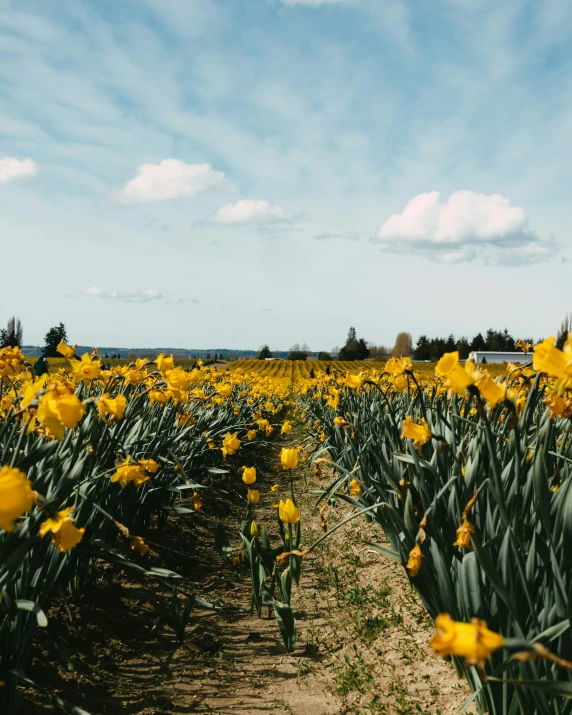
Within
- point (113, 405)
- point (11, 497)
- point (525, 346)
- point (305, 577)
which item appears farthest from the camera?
point (305, 577)

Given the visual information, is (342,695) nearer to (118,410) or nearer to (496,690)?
(496,690)

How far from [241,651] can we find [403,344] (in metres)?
99.6

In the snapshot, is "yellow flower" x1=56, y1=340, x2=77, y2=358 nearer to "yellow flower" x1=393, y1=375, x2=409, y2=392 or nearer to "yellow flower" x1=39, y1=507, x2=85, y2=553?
"yellow flower" x1=393, y1=375, x2=409, y2=392

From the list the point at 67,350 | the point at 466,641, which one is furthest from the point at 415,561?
the point at 67,350

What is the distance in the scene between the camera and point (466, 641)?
0.79 metres

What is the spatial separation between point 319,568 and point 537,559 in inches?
88.8

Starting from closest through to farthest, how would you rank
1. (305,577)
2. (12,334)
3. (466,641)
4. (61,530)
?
1. (466,641)
2. (61,530)
3. (305,577)
4. (12,334)

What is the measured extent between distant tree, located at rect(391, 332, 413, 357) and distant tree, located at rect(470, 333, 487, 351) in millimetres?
12382

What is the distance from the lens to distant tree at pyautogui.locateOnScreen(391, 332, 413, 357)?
9806 cm

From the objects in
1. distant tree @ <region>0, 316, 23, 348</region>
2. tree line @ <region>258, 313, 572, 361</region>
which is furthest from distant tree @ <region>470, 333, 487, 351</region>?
distant tree @ <region>0, 316, 23, 348</region>

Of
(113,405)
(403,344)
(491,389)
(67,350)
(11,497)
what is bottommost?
(11,497)

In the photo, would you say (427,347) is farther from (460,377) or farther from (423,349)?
(460,377)

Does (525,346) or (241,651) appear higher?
(525,346)

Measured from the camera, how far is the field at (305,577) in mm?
1550
